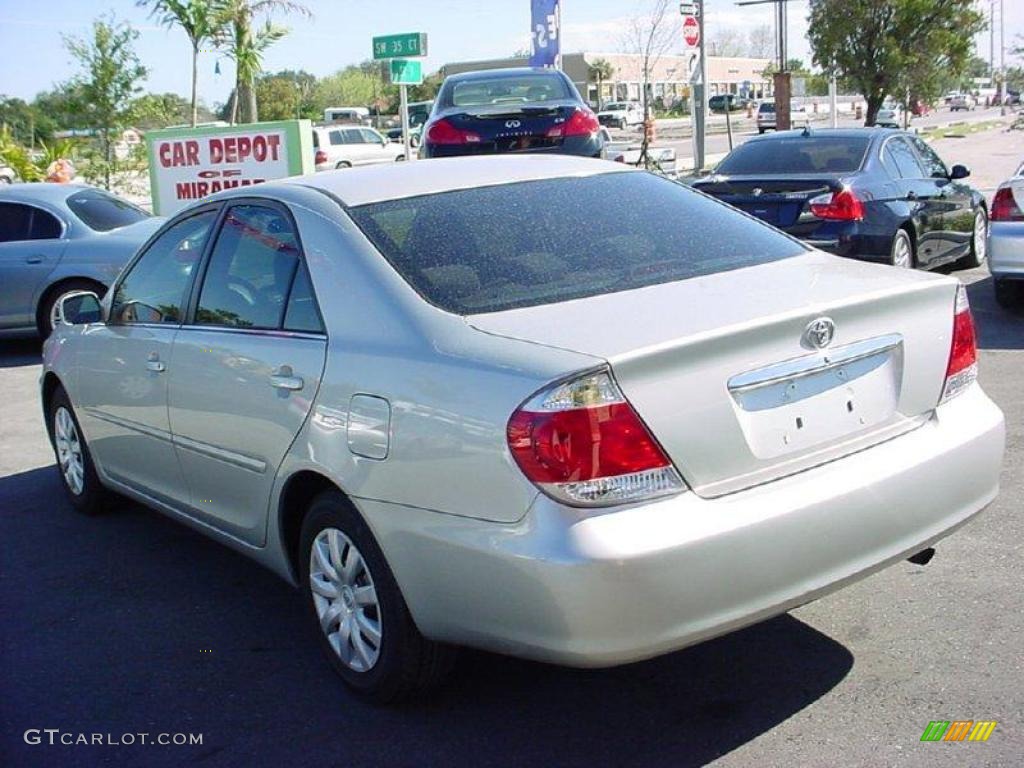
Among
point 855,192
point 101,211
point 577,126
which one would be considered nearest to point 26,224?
point 101,211

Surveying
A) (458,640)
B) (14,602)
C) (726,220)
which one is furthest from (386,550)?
(14,602)

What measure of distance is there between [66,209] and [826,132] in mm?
6950

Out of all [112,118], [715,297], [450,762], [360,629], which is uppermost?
[112,118]

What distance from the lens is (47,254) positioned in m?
11.1

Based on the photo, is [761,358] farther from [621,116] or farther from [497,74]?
[621,116]

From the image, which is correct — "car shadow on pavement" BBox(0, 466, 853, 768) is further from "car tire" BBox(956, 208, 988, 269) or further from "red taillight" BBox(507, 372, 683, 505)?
"car tire" BBox(956, 208, 988, 269)

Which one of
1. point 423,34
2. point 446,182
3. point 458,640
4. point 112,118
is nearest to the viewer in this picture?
point 458,640

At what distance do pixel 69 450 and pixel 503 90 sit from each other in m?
7.47

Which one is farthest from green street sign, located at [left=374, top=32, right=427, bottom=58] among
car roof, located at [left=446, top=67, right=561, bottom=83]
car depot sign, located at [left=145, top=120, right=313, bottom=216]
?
car roof, located at [left=446, top=67, right=561, bottom=83]

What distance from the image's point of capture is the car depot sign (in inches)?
587

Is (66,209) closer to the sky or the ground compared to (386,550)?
closer to the sky

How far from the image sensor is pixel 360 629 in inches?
148

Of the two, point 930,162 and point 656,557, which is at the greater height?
point 930,162

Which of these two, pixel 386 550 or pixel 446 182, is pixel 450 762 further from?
pixel 446 182
